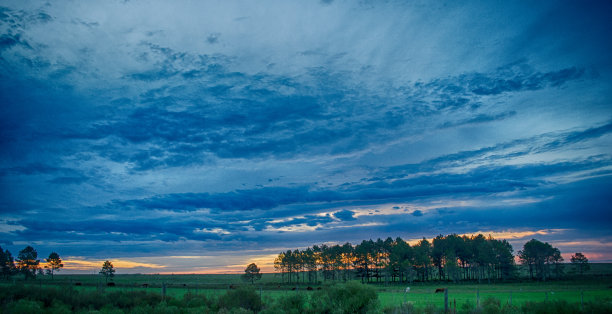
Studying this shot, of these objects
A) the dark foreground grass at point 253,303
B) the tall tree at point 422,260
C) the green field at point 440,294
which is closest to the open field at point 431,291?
the green field at point 440,294

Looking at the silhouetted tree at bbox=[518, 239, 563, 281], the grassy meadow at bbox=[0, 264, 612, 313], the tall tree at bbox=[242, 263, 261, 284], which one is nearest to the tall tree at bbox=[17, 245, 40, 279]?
the grassy meadow at bbox=[0, 264, 612, 313]

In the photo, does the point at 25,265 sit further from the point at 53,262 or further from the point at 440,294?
the point at 440,294

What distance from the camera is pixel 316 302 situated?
2494cm

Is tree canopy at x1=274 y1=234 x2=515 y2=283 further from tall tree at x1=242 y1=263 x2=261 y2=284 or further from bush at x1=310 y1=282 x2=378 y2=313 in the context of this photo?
bush at x1=310 y1=282 x2=378 y2=313

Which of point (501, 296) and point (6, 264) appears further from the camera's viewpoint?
point (6, 264)

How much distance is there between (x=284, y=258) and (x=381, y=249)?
34.7 metres

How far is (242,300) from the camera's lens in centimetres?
2914

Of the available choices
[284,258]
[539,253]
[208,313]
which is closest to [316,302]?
[208,313]

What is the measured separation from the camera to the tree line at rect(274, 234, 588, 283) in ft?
364

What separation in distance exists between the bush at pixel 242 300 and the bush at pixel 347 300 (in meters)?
6.24

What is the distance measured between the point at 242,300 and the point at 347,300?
10.2 m

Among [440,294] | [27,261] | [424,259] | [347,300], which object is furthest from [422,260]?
[27,261]

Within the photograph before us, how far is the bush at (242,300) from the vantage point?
2875 cm

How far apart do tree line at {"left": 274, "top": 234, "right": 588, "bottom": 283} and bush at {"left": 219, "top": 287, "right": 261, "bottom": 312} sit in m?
82.1
